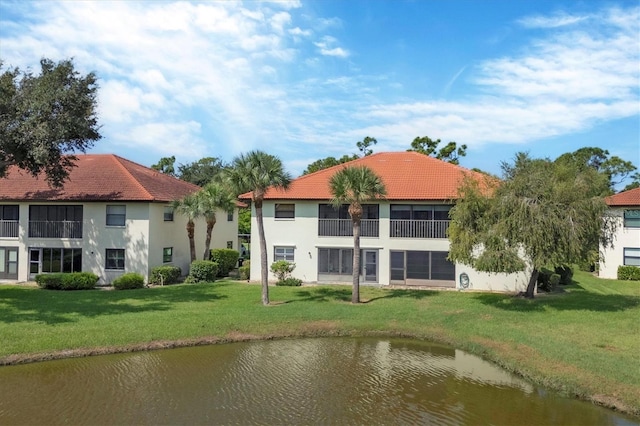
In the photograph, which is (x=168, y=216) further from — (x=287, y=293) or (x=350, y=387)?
(x=350, y=387)

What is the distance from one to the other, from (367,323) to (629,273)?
79.4 feet

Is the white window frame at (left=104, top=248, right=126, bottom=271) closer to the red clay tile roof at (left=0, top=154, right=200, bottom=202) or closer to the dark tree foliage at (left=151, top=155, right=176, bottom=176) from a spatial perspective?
the red clay tile roof at (left=0, top=154, right=200, bottom=202)

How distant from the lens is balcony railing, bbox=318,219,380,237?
28.2 m

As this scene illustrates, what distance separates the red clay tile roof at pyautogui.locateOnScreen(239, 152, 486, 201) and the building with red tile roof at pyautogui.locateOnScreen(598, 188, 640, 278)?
40.9ft

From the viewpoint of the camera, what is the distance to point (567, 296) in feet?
77.8

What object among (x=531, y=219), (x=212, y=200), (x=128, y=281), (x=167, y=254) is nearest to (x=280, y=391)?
(x=531, y=219)

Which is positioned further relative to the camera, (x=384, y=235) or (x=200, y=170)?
(x=200, y=170)

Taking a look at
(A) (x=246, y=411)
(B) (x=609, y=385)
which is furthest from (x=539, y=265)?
(A) (x=246, y=411)

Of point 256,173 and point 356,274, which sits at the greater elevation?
point 256,173

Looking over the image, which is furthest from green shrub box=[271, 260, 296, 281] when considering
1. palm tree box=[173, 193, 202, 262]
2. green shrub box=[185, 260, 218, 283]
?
palm tree box=[173, 193, 202, 262]

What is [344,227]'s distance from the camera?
2847 centimetres

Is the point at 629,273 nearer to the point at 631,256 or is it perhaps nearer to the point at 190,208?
the point at 631,256

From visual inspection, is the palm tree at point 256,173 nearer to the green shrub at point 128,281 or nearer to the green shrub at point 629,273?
the green shrub at point 128,281

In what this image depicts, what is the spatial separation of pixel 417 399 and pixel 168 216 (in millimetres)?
23732
